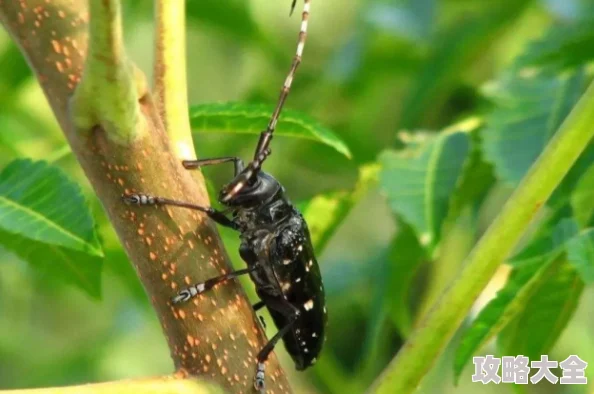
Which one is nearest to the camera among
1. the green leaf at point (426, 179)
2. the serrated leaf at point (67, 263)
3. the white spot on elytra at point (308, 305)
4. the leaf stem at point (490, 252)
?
the leaf stem at point (490, 252)

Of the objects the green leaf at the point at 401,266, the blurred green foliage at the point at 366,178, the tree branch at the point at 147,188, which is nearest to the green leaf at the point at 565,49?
the blurred green foliage at the point at 366,178

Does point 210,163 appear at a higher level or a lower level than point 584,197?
lower

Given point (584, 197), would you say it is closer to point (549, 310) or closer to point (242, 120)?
point (549, 310)

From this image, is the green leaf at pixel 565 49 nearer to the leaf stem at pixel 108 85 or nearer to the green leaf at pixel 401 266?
the green leaf at pixel 401 266

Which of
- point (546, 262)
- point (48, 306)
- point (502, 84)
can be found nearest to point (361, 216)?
point (48, 306)

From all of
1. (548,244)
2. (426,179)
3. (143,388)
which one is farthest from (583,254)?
(143,388)

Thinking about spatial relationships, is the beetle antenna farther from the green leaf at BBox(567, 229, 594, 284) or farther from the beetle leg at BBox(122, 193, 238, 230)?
the green leaf at BBox(567, 229, 594, 284)

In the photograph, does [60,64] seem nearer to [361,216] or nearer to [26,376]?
[26,376]
